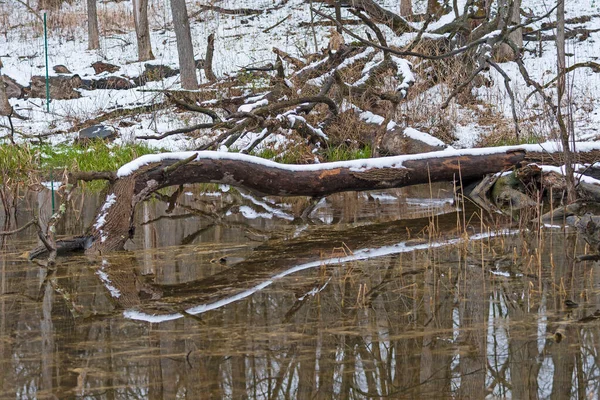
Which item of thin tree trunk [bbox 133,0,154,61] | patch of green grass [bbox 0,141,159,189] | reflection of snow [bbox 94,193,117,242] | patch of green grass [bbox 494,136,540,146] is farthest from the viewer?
thin tree trunk [bbox 133,0,154,61]

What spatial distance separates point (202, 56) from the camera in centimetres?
1816

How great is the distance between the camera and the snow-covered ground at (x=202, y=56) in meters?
11.8

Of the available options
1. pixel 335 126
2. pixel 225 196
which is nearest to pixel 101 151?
pixel 225 196

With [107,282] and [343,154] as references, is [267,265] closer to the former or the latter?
[107,282]

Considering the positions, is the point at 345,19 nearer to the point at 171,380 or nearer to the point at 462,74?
the point at 462,74

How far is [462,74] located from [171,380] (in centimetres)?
1023

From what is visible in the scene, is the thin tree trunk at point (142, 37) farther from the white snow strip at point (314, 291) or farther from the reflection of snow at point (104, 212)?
the white snow strip at point (314, 291)

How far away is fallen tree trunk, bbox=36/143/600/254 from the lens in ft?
19.0

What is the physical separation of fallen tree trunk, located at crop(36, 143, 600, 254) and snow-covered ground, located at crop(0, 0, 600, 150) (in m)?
2.62

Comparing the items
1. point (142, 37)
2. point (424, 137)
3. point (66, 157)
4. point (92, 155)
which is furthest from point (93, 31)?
point (424, 137)

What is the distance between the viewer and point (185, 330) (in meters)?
3.51

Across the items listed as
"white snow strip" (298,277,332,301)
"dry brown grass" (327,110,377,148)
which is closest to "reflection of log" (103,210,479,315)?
"white snow strip" (298,277,332,301)

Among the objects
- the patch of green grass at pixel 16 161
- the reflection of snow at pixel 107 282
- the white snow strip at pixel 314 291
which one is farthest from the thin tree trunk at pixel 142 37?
the white snow strip at pixel 314 291

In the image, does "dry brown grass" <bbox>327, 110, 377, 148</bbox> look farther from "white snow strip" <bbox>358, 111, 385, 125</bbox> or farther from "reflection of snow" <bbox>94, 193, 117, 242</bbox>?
"reflection of snow" <bbox>94, 193, 117, 242</bbox>
